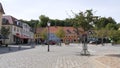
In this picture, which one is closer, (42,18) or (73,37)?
(73,37)

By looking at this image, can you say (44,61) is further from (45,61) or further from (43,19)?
(43,19)

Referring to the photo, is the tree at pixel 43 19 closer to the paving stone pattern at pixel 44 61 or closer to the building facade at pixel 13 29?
the building facade at pixel 13 29

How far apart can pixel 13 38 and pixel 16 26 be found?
384 centimetres

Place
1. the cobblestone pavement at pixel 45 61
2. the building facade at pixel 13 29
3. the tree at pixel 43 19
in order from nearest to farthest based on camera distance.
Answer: the cobblestone pavement at pixel 45 61 < the building facade at pixel 13 29 < the tree at pixel 43 19

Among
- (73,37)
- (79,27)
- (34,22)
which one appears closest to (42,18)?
(34,22)

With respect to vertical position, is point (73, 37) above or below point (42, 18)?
below

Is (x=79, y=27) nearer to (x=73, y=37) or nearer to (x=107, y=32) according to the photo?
(x=107, y=32)

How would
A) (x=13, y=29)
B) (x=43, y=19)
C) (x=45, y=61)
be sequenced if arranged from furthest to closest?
(x=43, y=19), (x=13, y=29), (x=45, y=61)

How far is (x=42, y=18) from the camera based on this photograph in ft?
506

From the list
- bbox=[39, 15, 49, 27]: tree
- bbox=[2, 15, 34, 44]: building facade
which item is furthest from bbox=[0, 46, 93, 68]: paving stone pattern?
bbox=[39, 15, 49, 27]: tree

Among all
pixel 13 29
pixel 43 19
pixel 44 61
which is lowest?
pixel 44 61

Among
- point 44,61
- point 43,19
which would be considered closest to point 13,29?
point 44,61

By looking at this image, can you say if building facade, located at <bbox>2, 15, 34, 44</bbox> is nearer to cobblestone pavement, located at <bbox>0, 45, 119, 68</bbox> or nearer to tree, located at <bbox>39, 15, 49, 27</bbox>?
tree, located at <bbox>39, 15, 49, 27</bbox>

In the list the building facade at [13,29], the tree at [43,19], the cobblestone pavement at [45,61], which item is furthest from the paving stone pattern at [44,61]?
the tree at [43,19]
